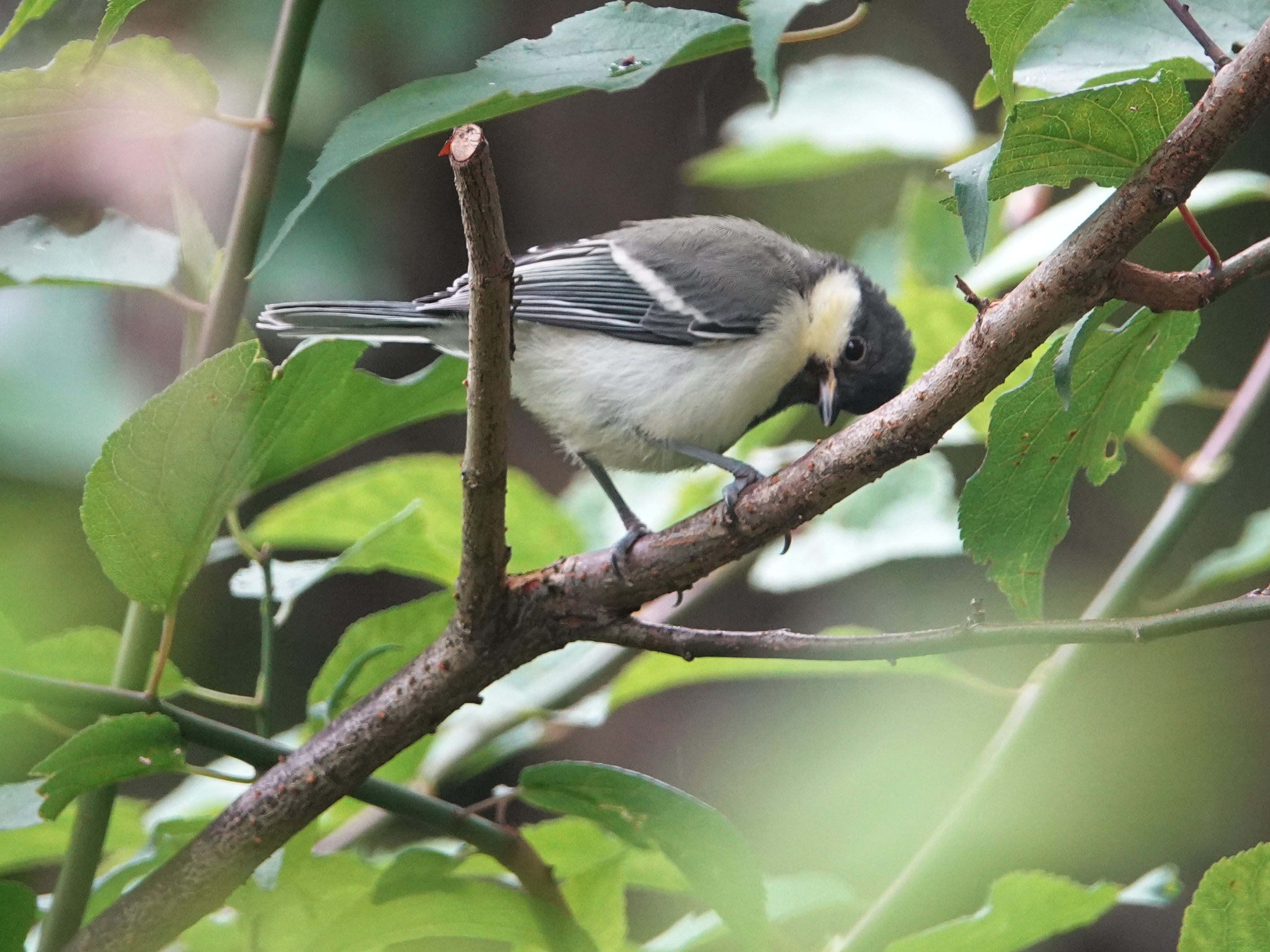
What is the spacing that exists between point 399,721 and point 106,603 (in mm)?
1415

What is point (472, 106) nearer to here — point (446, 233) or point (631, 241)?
point (631, 241)

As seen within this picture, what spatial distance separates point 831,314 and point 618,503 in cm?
56

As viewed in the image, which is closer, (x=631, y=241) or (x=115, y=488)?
(x=115, y=488)

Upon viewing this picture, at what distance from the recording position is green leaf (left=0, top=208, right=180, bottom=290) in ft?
4.02

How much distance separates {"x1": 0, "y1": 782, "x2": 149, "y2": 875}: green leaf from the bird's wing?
0.95 m

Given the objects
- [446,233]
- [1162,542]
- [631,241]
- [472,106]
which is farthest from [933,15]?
[472,106]

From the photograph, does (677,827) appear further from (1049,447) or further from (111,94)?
(111,94)

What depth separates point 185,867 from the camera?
1097mm

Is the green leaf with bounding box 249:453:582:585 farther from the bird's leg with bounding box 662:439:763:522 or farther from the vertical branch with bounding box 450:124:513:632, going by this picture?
the vertical branch with bounding box 450:124:513:632

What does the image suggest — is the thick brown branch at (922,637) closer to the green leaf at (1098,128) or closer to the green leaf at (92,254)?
the green leaf at (1098,128)

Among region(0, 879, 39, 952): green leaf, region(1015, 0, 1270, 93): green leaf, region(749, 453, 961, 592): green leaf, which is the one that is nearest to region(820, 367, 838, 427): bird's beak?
region(749, 453, 961, 592): green leaf

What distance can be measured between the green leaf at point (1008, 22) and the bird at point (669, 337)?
3.55 feet

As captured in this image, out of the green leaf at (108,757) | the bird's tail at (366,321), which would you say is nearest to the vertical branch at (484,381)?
the green leaf at (108,757)

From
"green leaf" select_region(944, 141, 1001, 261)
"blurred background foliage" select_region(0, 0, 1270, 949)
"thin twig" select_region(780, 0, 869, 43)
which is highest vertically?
"thin twig" select_region(780, 0, 869, 43)
